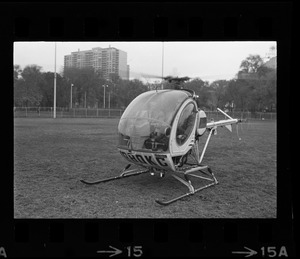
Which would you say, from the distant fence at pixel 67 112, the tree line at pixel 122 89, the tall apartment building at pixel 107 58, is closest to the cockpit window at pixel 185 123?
the tree line at pixel 122 89

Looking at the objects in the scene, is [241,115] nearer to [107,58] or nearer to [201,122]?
[201,122]

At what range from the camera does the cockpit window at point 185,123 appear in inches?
229

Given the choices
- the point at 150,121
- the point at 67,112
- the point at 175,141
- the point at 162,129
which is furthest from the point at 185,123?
the point at 67,112

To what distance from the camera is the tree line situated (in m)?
6.88

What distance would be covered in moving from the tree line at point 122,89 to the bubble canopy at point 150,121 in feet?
1.77

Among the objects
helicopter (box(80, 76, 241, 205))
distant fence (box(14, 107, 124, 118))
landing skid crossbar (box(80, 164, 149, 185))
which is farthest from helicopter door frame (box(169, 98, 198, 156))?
distant fence (box(14, 107, 124, 118))

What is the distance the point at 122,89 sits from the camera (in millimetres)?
10406

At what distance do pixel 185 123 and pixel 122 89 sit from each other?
4.94m

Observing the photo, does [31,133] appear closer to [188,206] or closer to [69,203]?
[69,203]

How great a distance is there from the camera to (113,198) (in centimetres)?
568

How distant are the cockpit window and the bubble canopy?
250 millimetres
